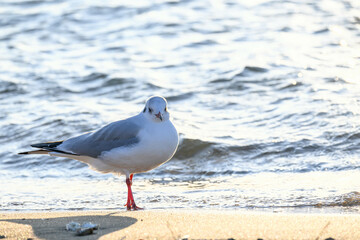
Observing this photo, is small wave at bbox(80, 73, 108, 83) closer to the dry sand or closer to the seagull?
the seagull

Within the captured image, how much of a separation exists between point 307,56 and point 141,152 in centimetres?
661

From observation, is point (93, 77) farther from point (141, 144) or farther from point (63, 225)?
point (63, 225)

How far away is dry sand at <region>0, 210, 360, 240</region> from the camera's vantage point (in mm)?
3957

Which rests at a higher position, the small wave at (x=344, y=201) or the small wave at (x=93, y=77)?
the small wave at (x=344, y=201)

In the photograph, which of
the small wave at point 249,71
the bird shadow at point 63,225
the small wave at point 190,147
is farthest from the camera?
the small wave at point 249,71

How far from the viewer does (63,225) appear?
14.6 ft

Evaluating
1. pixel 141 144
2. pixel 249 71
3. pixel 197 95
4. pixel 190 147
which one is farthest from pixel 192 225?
pixel 249 71

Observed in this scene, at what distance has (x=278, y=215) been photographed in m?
4.65

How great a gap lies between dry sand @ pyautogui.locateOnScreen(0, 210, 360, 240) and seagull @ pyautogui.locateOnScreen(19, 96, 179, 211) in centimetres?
49

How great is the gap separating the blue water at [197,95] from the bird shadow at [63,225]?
88 centimetres

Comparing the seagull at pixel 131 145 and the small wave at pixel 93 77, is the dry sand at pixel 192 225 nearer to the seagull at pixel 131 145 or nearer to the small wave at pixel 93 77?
the seagull at pixel 131 145

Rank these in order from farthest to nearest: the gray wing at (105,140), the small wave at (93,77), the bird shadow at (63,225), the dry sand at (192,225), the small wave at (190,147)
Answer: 1. the small wave at (93,77)
2. the small wave at (190,147)
3. the gray wing at (105,140)
4. the bird shadow at (63,225)
5. the dry sand at (192,225)

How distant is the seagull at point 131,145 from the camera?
514cm

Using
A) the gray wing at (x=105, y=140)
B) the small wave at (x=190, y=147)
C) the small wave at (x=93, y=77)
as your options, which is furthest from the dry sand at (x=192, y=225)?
the small wave at (x=93, y=77)
